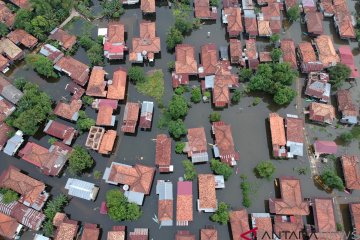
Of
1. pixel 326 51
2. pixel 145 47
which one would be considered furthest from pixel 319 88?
pixel 145 47

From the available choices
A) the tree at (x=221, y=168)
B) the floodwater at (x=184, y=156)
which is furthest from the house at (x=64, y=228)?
the tree at (x=221, y=168)

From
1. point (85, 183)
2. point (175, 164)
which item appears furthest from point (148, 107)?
point (85, 183)

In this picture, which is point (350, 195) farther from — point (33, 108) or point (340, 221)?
point (33, 108)

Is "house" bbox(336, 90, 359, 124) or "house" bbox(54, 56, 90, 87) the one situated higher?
"house" bbox(54, 56, 90, 87)

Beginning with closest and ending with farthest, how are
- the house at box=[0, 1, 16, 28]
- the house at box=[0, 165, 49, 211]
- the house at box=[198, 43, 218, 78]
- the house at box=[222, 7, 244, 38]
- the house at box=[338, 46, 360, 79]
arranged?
the house at box=[0, 165, 49, 211]
the house at box=[198, 43, 218, 78]
the house at box=[338, 46, 360, 79]
the house at box=[0, 1, 16, 28]
the house at box=[222, 7, 244, 38]

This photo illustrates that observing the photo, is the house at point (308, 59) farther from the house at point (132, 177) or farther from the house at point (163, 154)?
the house at point (132, 177)

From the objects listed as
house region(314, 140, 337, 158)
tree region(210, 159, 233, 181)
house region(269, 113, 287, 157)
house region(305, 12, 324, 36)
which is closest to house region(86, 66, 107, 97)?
tree region(210, 159, 233, 181)

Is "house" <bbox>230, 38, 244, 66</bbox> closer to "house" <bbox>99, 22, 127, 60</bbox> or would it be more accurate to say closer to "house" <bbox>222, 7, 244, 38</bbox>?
"house" <bbox>222, 7, 244, 38</bbox>
